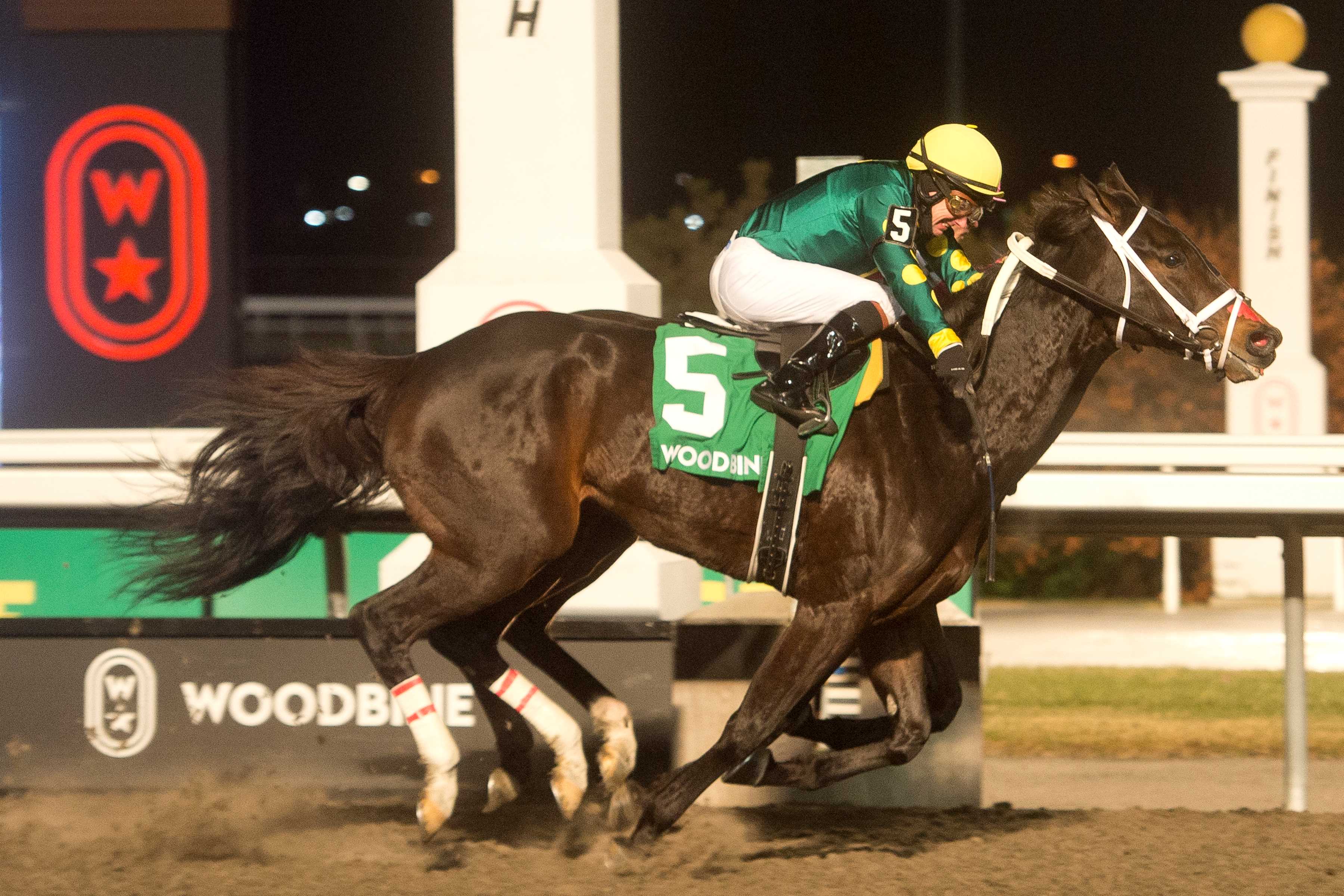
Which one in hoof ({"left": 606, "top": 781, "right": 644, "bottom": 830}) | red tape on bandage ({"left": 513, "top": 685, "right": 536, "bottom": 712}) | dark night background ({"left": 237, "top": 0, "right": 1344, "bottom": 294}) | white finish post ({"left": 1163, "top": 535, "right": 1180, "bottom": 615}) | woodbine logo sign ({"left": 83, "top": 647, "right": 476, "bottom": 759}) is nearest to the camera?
hoof ({"left": 606, "top": 781, "right": 644, "bottom": 830})

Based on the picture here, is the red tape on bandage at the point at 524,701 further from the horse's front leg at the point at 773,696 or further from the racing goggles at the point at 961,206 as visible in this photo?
the racing goggles at the point at 961,206

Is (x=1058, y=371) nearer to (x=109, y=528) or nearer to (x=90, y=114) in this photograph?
(x=109, y=528)

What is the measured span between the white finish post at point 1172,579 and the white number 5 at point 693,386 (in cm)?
699

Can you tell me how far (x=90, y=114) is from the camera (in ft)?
21.4

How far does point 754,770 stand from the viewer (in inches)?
172

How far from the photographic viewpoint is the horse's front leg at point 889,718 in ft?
14.3

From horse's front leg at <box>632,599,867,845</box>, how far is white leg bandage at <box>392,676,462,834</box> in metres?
0.50

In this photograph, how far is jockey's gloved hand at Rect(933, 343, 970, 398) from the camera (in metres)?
4.02

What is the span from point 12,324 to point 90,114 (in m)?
0.86

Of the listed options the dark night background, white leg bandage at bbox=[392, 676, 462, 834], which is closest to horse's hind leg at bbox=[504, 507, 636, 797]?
white leg bandage at bbox=[392, 676, 462, 834]

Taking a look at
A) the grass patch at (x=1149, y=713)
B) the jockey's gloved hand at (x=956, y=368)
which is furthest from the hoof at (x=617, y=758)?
the grass patch at (x=1149, y=713)

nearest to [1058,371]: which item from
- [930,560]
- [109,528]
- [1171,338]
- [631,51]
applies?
[1171,338]

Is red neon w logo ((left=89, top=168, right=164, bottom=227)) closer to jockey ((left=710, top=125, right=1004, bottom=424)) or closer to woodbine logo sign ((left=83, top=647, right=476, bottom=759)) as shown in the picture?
woodbine logo sign ((left=83, top=647, right=476, bottom=759))

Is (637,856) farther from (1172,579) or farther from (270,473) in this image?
(1172,579)
